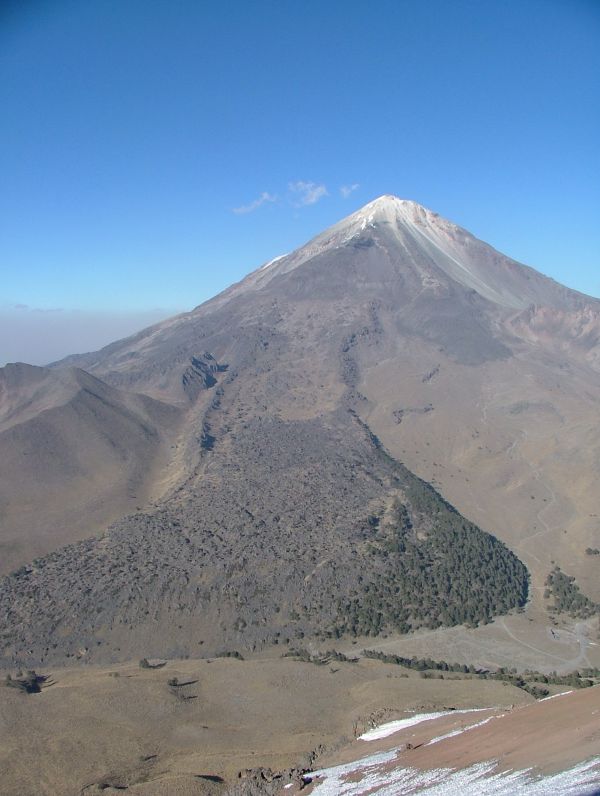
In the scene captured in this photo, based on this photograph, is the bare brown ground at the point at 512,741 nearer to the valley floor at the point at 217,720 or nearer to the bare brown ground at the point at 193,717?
the valley floor at the point at 217,720

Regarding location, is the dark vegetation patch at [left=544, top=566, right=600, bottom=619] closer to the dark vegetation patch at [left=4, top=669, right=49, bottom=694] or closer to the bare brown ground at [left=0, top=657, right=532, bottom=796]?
the bare brown ground at [left=0, top=657, right=532, bottom=796]

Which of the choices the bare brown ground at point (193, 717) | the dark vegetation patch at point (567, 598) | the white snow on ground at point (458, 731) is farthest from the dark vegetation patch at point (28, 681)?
the dark vegetation patch at point (567, 598)

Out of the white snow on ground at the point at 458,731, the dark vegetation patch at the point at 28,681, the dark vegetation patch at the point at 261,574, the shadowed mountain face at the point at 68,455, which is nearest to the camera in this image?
the white snow on ground at the point at 458,731

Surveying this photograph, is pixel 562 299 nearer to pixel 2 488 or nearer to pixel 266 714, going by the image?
pixel 2 488

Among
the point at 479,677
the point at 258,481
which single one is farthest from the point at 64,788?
the point at 258,481

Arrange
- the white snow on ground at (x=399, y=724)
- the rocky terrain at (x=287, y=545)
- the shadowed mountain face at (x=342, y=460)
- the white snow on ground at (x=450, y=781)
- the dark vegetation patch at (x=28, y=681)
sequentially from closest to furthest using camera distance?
1. the white snow on ground at (x=450, y=781)
2. the white snow on ground at (x=399, y=724)
3. the rocky terrain at (x=287, y=545)
4. the dark vegetation patch at (x=28, y=681)
5. the shadowed mountain face at (x=342, y=460)

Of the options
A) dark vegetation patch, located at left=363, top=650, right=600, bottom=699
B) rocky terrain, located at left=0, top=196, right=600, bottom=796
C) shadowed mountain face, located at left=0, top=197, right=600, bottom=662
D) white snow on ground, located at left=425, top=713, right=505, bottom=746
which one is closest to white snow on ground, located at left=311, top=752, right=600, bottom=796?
rocky terrain, located at left=0, top=196, right=600, bottom=796

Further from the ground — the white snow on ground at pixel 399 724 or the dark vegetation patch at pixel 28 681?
the dark vegetation patch at pixel 28 681

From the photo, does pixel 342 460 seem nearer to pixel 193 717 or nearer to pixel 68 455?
pixel 68 455
